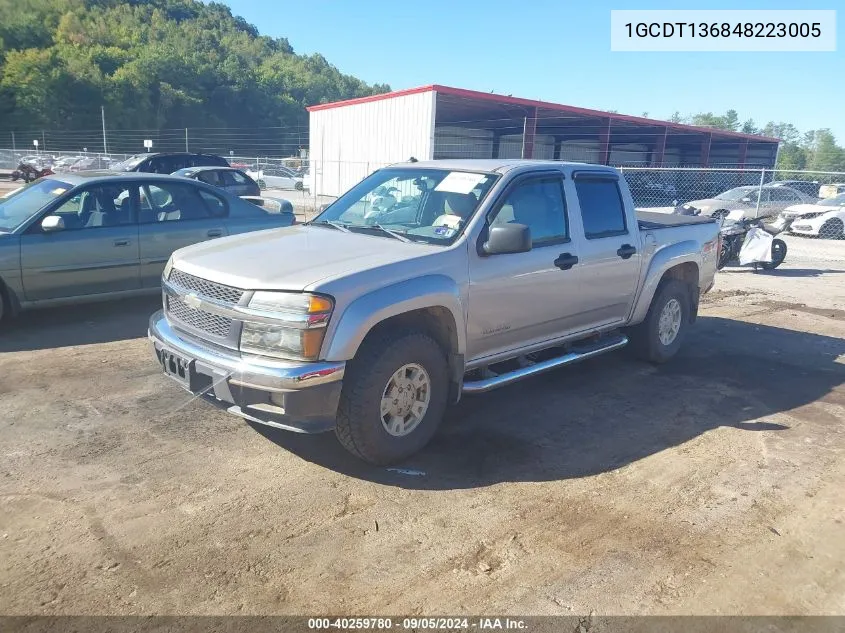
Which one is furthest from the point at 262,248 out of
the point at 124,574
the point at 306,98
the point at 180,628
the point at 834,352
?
the point at 306,98

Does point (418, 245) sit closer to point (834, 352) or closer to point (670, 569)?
point (670, 569)

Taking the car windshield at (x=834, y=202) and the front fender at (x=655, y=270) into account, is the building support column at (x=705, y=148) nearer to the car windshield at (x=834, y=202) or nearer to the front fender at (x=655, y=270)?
the car windshield at (x=834, y=202)

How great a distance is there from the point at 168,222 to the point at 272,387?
477cm

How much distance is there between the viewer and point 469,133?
39.6 m

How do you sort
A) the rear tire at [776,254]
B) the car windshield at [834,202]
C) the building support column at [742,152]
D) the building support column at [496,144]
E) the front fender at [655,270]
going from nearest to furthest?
1. the front fender at [655,270]
2. the rear tire at [776,254]
3. the car windshield at [834,202]
4. the building support column at [496,144]
5. the building support column at [742,152]

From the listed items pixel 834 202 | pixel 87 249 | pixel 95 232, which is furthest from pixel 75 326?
pixel 834 202

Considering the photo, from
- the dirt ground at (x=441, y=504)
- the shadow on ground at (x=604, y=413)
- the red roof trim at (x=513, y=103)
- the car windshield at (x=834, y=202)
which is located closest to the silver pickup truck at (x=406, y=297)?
the shadow on ground at (x=604, y=413)

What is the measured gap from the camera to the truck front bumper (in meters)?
3.54

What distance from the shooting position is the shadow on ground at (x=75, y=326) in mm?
6453

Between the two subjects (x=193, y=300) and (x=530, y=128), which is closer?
(x=193, y=300)

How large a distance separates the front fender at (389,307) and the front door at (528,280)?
20 cm

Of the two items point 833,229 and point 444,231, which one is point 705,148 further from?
point 444,231

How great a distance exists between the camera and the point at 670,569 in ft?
10.4

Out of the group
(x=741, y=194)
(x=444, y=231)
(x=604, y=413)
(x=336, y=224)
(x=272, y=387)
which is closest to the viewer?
(x=272, y=387)
